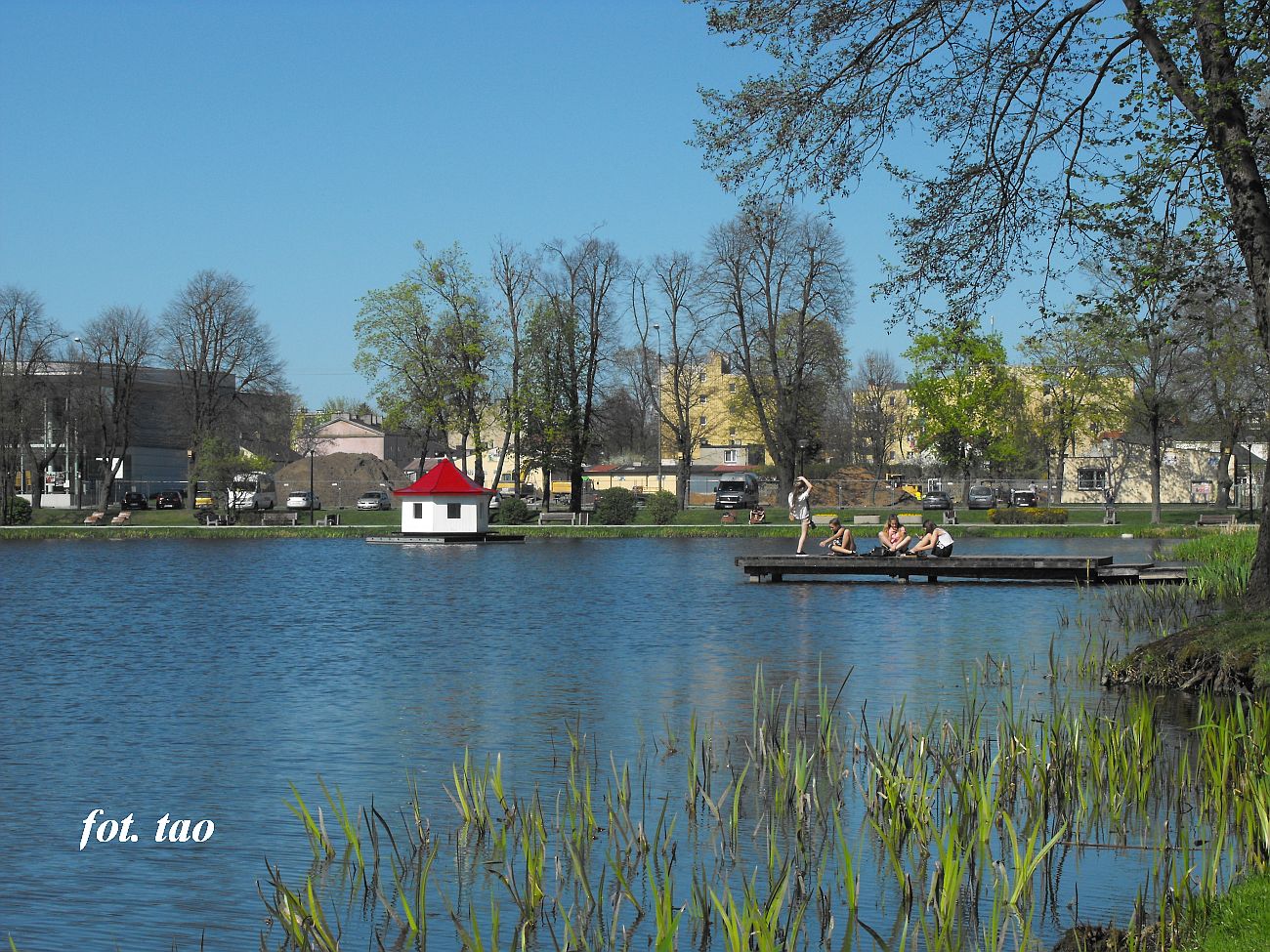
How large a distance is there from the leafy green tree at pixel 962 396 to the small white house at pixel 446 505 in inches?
1585

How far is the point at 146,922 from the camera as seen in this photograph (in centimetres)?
945

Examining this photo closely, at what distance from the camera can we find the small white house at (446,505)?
61.3 meters

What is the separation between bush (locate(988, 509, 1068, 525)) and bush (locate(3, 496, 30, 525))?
49.1m

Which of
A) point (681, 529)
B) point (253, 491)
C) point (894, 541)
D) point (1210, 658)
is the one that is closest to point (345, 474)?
point (253, 491)

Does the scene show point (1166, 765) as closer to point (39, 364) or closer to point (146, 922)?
point (146, 922)

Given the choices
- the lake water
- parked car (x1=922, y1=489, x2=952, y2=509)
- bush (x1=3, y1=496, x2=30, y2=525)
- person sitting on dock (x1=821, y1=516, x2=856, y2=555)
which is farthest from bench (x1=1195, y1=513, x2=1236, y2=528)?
bush (x1=3, y1=496, x2=30, y2=525)

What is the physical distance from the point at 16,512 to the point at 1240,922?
77.1 metres

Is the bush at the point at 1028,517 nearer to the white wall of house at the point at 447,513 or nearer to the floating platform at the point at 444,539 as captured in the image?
the floating platform at the point at 444,539

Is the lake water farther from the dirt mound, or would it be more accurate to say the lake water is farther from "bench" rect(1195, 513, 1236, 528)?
the dirt mound

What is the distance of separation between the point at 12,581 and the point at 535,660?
83.4 ft

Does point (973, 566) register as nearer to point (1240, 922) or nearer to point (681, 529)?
point (1240, 922)

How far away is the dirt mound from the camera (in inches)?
4550

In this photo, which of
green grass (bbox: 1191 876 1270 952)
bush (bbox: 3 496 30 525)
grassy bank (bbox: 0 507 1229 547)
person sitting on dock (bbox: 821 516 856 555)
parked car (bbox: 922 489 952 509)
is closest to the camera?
green grass (bbox: 1191 876 1270 952)

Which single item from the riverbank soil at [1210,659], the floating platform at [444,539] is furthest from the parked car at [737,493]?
the riverbank soil at [1210,659]
